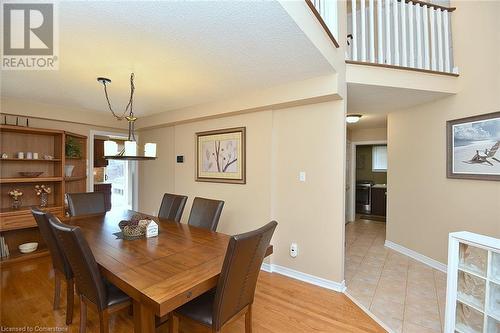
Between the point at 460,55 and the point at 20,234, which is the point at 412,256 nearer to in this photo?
the point at 460,55

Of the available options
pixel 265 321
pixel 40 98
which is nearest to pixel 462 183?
pixel 265 321

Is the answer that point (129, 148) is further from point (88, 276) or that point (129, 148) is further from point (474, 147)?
point (474, 147)

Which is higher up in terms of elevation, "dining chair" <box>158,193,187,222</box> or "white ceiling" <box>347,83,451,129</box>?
"white ceiling" <box>347,83,451,129</box>

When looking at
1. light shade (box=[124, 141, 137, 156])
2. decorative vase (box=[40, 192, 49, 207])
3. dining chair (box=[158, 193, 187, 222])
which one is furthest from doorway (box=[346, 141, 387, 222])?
decorative vase (box=[40, 192, 49, 207])

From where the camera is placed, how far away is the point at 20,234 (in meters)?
3.44

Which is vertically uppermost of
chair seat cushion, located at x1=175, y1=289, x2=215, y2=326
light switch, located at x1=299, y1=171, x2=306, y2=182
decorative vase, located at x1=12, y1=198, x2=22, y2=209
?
light switch, located at x1=299, y1=171, x2=306, y2=182

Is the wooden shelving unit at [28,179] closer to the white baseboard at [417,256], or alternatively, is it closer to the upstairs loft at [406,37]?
the upstairs loft at [406,37]

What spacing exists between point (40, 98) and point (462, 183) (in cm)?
576

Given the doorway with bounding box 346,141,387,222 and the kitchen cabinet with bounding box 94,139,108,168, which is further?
the kitchen cabinet with bounding box 94,139,108,168

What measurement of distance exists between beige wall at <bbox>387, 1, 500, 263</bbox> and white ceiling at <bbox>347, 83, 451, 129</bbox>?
189mm

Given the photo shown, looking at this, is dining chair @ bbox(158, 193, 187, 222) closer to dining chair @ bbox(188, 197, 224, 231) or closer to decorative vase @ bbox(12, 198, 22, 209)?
dining chair @ bbox(188, 197, 224, 231)

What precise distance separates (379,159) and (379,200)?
49.1 inches

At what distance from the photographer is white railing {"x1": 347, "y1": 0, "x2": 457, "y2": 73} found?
269 cm

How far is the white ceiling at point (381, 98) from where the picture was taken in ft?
8.99
